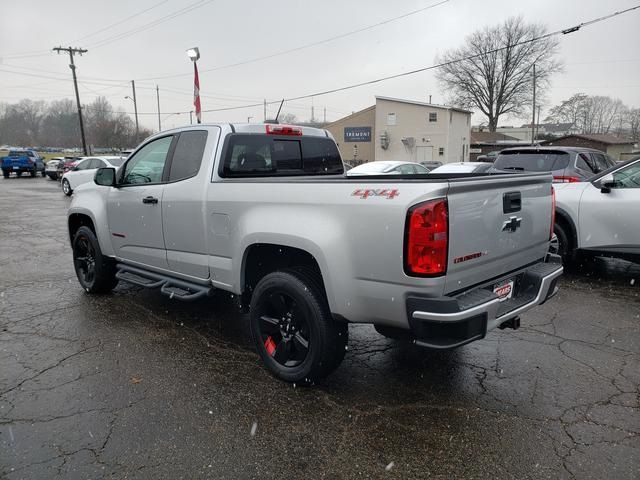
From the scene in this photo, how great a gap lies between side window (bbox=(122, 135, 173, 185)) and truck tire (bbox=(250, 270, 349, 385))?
1.83 metres

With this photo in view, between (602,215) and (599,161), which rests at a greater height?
(599,161)

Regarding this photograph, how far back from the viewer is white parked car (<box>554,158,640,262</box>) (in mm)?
5535

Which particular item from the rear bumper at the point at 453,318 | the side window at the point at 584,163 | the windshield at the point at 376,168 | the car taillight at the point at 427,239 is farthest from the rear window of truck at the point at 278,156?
the windshield at the point at 376,168

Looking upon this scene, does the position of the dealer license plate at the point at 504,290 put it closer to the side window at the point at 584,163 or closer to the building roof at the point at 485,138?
the side window at the point at 584,163

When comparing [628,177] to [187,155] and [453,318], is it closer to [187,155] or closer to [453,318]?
[453,318]

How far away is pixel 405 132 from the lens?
43.3 metres

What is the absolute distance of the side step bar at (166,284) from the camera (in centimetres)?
404

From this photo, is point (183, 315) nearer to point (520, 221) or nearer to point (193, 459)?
point (193, 459)

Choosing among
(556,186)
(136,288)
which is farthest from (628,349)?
(136,288)

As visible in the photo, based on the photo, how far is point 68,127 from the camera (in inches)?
2694

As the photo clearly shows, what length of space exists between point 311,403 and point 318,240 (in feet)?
3.74

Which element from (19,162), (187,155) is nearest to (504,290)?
(187,155)

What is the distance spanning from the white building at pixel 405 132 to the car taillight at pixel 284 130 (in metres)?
39.6

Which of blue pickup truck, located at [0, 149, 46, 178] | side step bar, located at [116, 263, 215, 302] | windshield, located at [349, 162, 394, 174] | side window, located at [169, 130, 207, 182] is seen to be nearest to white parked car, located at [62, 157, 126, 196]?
windshield, located at [349, 162, 394, 174]
